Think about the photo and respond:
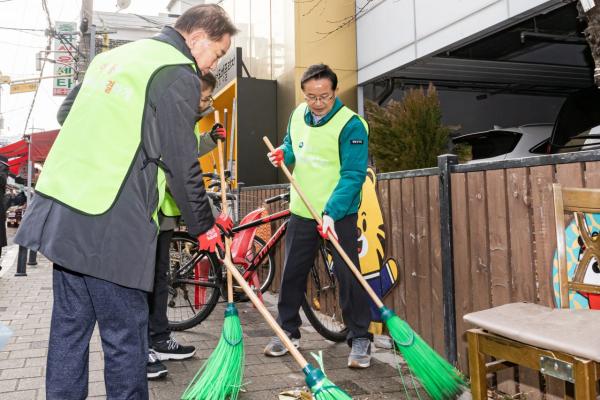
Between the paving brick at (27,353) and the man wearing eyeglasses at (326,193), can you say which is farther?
the paving brick at (27,353)

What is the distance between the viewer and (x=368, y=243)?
177 inches

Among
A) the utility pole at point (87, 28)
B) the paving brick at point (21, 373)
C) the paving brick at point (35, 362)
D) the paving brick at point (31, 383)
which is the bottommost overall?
the paving brick at point (31, 383)

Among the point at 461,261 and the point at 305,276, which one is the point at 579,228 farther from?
the point at 305,276

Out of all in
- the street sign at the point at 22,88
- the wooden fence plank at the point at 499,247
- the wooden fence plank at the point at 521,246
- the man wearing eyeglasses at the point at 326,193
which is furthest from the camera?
the street sign at the point at 22,88

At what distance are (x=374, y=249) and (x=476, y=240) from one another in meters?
1.20

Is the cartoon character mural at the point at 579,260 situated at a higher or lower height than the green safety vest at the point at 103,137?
lower

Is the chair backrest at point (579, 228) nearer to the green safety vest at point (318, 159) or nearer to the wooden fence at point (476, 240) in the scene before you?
the wooden fence at point (476, 240)

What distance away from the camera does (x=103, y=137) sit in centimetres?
204

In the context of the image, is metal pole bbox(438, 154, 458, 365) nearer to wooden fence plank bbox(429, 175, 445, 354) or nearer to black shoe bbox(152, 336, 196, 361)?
wooden fence plank bbox(429, 175, 445, 354)

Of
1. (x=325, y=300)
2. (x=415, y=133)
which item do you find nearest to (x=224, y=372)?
(x=325, y=300)

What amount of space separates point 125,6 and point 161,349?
53.5 feet

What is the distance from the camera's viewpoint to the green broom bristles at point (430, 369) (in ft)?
9.63

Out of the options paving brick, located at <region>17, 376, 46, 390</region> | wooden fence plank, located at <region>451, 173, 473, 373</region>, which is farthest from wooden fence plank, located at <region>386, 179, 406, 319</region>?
paving brick, located at <region>17, 376, 46, 390</region>

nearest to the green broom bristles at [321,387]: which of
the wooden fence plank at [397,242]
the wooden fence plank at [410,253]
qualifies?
the wooden fence plank at [410,253]
